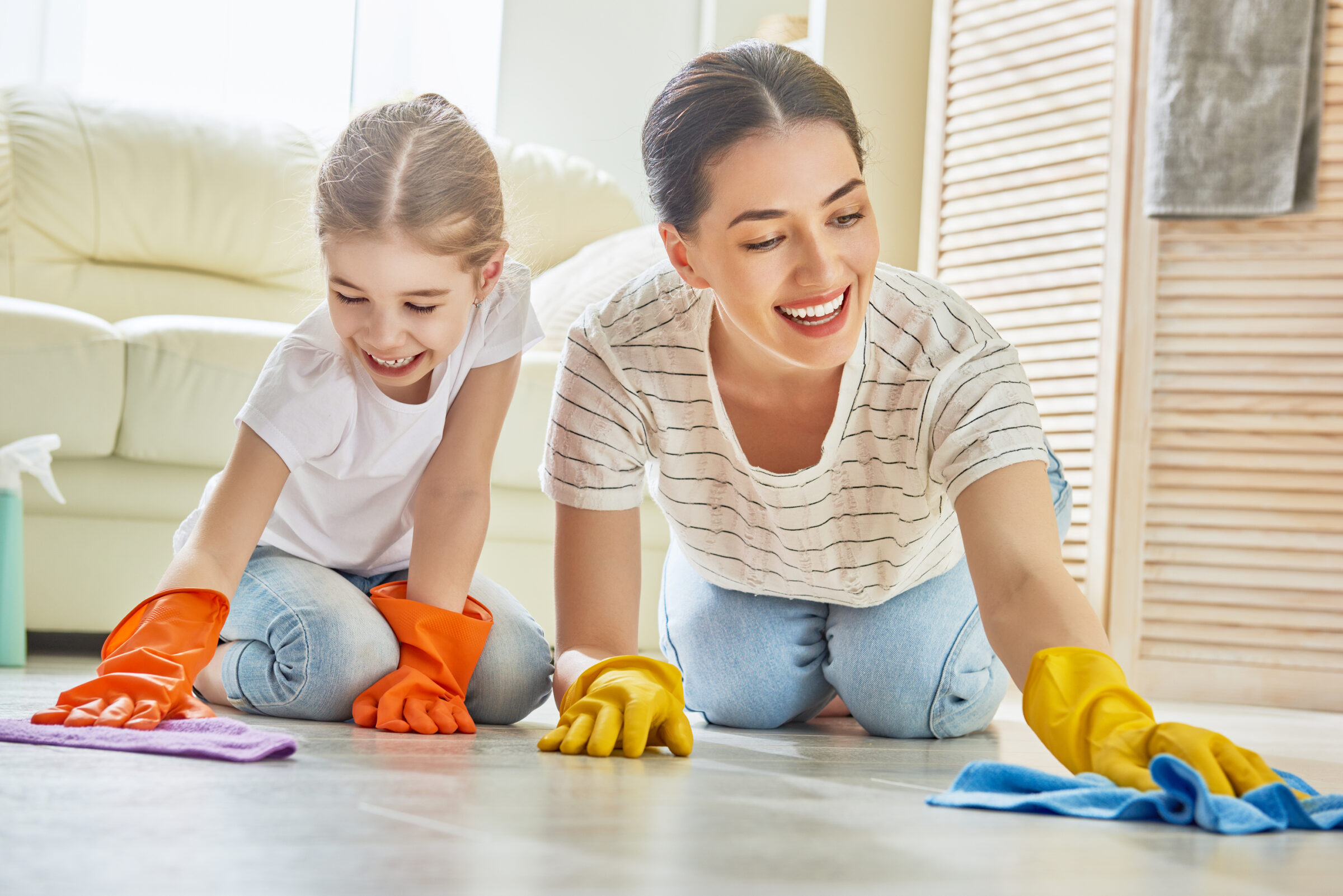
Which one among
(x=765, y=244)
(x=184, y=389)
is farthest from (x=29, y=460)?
(x=765, y=244)

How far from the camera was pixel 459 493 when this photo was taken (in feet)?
4.00

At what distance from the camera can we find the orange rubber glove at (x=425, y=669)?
1052mm

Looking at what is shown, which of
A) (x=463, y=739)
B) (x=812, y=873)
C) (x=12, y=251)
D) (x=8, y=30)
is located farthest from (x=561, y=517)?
(x=8, y=30)

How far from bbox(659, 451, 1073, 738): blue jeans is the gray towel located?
94cm

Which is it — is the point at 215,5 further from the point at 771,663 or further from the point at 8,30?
the point at 771,663

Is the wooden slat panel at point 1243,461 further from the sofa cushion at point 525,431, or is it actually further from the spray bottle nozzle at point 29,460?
the spray bottle nozzle at point 29,460

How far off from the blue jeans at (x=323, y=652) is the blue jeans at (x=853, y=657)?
21cm

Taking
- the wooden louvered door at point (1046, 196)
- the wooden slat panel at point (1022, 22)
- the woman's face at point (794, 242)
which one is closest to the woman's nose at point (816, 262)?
the woman's face at point (794, 242)

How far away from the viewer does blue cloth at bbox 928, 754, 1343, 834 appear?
0.68m

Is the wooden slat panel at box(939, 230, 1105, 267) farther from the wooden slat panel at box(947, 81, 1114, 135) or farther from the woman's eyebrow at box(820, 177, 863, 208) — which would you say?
the woman's eyebrow at box(820, 177, 863, 208)

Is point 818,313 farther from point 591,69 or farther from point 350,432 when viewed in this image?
point 591,69

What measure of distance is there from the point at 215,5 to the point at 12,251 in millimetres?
938

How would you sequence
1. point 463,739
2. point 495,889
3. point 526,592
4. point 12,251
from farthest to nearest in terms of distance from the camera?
point 12,251 < point 526,592 < point 463,739 < point 495,889

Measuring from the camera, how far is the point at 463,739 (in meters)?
0.99
